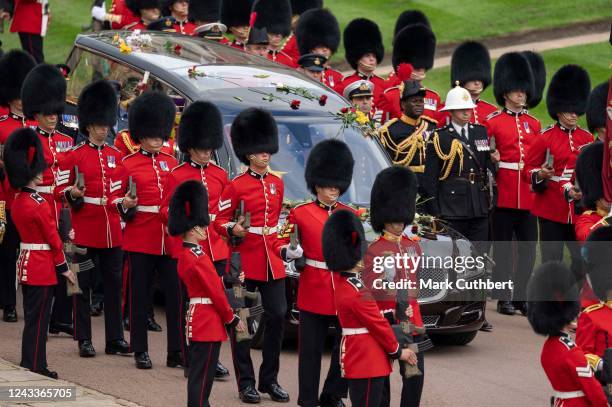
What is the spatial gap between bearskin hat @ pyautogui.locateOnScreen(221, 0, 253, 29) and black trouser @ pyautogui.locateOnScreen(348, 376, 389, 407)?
24.3ft

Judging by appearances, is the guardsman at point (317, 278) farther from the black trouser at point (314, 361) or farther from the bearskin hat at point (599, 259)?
the bearskin hat at point (599, 259)

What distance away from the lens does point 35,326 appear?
392 inches

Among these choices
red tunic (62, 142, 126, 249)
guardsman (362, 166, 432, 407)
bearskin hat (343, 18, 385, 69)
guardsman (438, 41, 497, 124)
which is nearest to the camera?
guardsman (362, 166, 432, 407)

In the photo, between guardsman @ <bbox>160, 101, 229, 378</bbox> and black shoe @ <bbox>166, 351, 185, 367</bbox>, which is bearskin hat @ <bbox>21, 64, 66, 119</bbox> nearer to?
guardsman @ <bbox>160, 101, 229, 378</bbox>

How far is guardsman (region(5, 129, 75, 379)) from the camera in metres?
9.90

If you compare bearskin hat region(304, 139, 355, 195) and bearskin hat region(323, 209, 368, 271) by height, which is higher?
bearskin hat region(304, 139, 355, 195)

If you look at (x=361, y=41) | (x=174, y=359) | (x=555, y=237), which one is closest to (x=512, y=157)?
(x=555, y=237)

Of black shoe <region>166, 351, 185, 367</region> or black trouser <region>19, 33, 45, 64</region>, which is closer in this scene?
black shoe <region>166, 351, 185, 367</region>

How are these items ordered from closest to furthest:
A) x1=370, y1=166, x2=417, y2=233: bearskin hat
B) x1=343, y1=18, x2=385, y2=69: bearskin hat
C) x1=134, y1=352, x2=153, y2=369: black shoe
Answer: x1=370, y1=166, x2=417, y2=233: bearskin hat, x1=134, y1=352, x2=153, y2=369: black shoe, x1=343, y1=18, x2=385, y2=69: bearskin hat

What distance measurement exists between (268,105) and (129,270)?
5.91ft

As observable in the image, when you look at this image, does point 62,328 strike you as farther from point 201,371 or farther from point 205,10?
point 205,10

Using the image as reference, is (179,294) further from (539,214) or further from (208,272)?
(539,214)

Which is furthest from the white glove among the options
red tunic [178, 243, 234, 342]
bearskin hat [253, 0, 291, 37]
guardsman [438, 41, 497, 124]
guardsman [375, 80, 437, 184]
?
bearskin hat [253, 0, 291, 37]

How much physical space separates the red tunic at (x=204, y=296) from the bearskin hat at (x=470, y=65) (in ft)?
17.9
